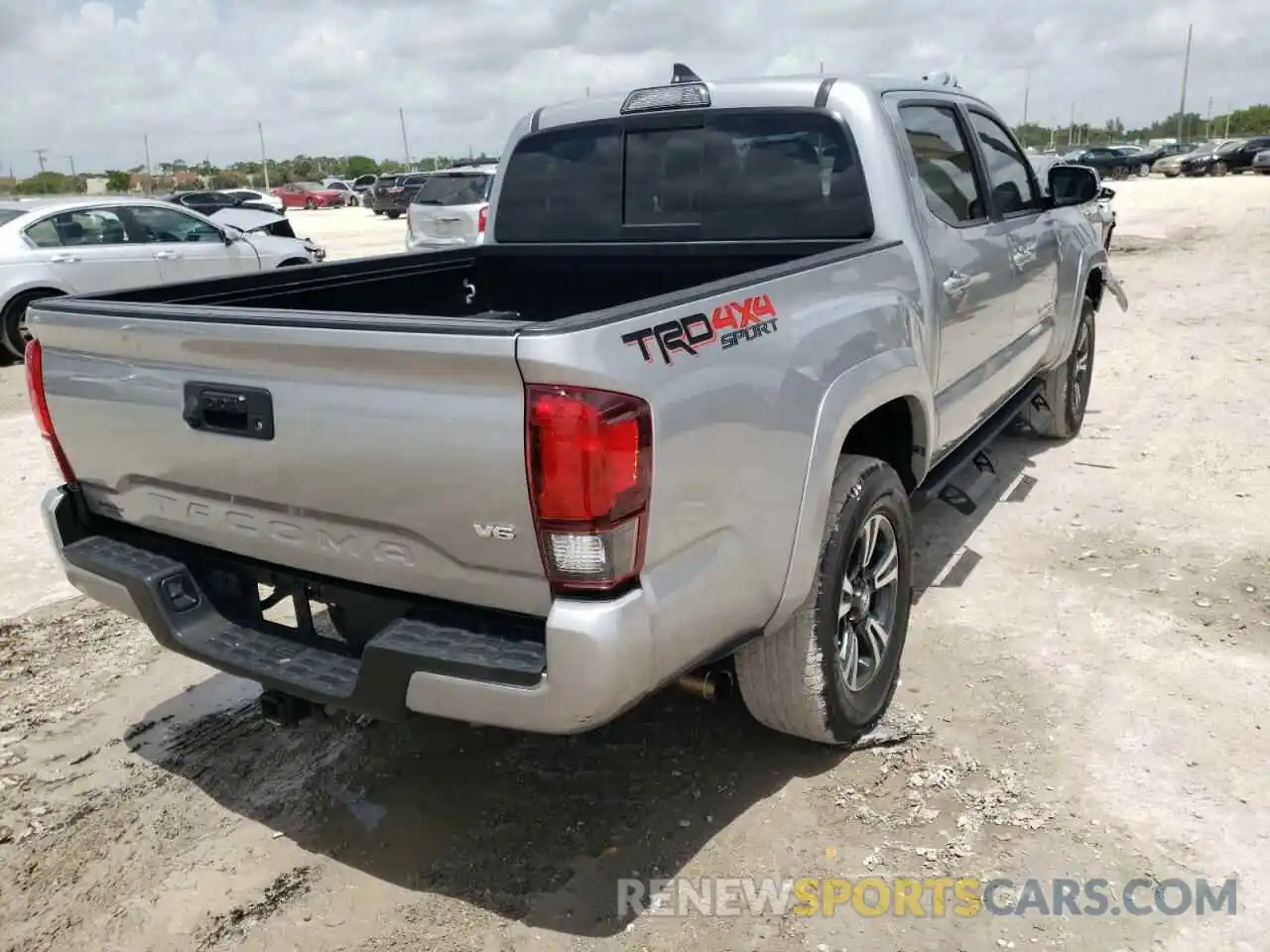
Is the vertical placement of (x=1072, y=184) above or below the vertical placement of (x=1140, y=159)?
above

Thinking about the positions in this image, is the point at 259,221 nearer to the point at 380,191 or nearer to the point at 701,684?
the point at 701,684

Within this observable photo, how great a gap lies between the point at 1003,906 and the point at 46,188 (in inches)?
2989

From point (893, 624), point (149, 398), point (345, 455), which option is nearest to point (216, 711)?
point (149, 398)

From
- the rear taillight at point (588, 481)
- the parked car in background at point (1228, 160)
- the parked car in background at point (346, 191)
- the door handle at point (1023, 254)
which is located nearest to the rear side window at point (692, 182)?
the door handle at point (1023, 254)

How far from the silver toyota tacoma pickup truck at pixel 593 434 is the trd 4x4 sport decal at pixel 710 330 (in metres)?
0.01

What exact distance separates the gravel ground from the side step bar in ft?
1.78

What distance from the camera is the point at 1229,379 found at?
7.95 metres

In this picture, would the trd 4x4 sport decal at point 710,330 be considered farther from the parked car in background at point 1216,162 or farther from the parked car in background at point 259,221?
the parked car in background at point 1216,162

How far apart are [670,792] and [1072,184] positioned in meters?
3.69

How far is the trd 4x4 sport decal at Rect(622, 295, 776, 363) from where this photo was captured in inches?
90.8

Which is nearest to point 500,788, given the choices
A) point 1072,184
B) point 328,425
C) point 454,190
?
point 328,425

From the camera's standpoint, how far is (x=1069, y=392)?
6520 mm

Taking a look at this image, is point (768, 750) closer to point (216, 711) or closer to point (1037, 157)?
point (216, 711)

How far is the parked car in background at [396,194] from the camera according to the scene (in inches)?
1415
